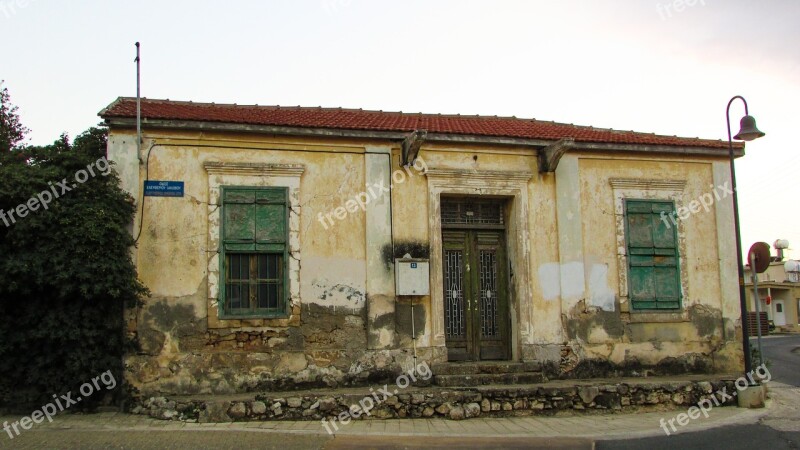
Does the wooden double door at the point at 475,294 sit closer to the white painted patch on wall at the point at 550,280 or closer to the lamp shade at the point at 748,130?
the white painted patch on wall at the point at 550,280

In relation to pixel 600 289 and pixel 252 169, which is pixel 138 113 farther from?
pixel 600 289

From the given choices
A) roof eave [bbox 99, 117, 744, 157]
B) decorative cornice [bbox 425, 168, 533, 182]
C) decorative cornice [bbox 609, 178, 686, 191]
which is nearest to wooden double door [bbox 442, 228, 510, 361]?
decorative cornice [bbox 425, 168, 533, 182]

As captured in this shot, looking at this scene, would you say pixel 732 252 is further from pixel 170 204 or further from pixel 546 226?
pixel 170 204

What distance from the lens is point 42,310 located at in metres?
8.77

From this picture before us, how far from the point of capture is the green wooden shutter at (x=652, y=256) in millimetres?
11180

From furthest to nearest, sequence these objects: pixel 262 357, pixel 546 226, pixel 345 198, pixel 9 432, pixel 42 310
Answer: pixel 546 226
pixel 345 198
pixel 262 357
pixel 42 310
pixel 9 432

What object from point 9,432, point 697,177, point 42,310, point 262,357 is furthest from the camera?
point 697,177

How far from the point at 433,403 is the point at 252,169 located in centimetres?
437

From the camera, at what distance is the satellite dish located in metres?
10.5

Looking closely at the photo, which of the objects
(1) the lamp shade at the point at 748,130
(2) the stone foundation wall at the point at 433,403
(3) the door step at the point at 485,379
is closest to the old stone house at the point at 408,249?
(3) the door step at the point at 485,379

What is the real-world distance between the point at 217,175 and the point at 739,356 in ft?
30.6

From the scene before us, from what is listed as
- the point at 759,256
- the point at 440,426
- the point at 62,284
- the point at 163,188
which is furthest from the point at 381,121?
the point at 759,256

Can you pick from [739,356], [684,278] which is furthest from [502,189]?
[739,356]

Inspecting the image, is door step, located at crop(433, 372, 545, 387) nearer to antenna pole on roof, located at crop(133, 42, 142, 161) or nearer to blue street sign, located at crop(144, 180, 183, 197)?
blue street sign, located at crop(144, 180, 183, 197)
